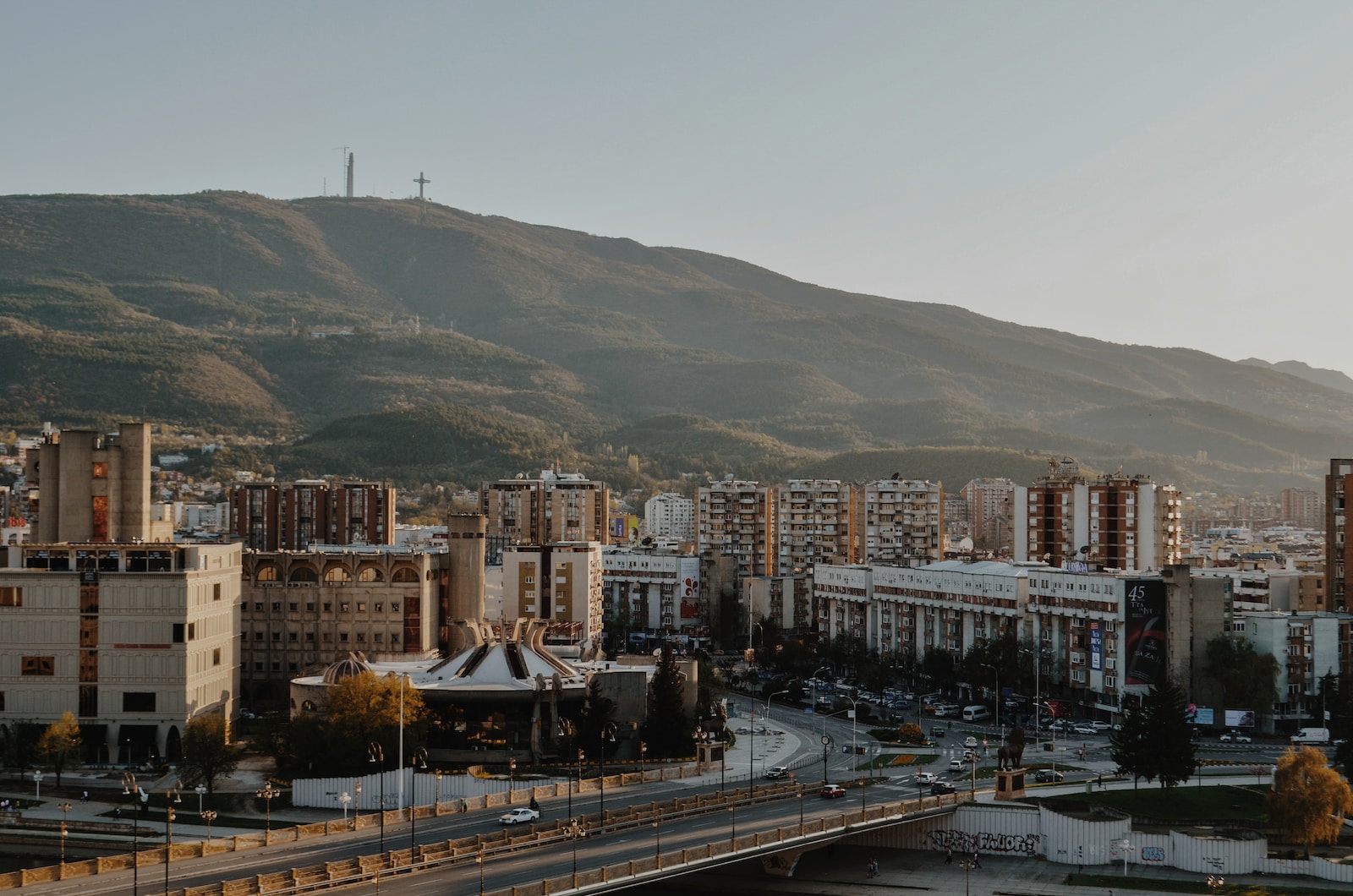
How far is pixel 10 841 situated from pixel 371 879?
59.0 ft

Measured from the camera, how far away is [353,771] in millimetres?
64312

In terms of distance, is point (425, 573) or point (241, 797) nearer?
point (241, 797)

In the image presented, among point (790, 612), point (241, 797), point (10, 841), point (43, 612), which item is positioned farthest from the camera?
point (790, 612)

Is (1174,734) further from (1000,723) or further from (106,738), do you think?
(106,738)

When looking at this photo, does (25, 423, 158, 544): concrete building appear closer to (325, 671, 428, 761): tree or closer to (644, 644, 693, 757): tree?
(325, 671, 428, 761): tree

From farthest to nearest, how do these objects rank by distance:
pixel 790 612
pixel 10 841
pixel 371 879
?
pixel 790 612
pixel 10 841
pixel 371 879

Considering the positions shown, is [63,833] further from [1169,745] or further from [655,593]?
[655,593]

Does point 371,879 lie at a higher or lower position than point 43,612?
lower

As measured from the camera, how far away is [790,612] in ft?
424

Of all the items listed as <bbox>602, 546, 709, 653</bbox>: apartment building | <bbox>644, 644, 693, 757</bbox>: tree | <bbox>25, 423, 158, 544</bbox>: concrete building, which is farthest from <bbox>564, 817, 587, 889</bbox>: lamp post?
<bbox>602, 546, 709, 653</bbox>: apartment building

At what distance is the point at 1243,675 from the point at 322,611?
5044 centimetres

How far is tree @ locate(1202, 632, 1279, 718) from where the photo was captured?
Result: 8450 cm

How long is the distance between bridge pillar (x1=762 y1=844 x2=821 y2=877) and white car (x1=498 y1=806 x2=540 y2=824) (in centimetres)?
781

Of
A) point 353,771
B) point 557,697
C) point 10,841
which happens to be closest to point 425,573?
point 557,697
